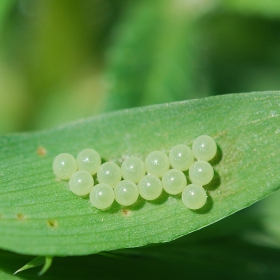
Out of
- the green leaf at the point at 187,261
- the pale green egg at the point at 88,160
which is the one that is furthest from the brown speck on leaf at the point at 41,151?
the green leaf at the point at 187,261

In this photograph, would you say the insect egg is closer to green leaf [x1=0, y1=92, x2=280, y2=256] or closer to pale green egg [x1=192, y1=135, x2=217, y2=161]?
green leaf [x1=0, y1=92, x2=280, y2=256]

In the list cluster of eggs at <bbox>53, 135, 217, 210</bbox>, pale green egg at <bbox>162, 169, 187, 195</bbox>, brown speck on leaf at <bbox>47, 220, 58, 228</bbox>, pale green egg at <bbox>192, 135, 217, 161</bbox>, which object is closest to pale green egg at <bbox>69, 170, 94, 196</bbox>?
cluster of eggs at <bbox>53, 135, 217, 210</bbox>

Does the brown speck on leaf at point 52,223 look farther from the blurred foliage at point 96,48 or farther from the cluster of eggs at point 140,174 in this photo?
the blurred foliage at point 96,48

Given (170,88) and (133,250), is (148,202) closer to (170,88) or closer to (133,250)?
(133,250)

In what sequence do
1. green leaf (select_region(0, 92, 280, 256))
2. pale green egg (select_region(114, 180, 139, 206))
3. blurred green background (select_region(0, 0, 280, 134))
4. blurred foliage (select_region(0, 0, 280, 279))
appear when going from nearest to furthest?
green leaf (select_region(0, 92, 280, 256)), pale green egg (select_region(114, 180, 139, 206)), blurred foliage (select_region(0, 0, 280, 279)), blurred green background (select_region(0, 0, 280, 134))

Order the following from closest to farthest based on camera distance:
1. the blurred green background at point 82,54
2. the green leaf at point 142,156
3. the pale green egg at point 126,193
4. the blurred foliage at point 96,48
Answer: the green leaf at point 142,156 → the pale green egg at point 126,193 → the blurred foliage at point 96,48 → the blurred green background at point 82,54

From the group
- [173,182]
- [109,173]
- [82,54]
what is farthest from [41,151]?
[82,54]

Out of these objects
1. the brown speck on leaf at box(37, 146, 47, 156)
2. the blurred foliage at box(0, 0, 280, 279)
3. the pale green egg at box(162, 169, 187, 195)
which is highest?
the blurred foliage at box(0, 0, 280, 279)

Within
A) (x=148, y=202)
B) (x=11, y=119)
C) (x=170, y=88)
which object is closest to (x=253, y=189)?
(x=148, y=202)
